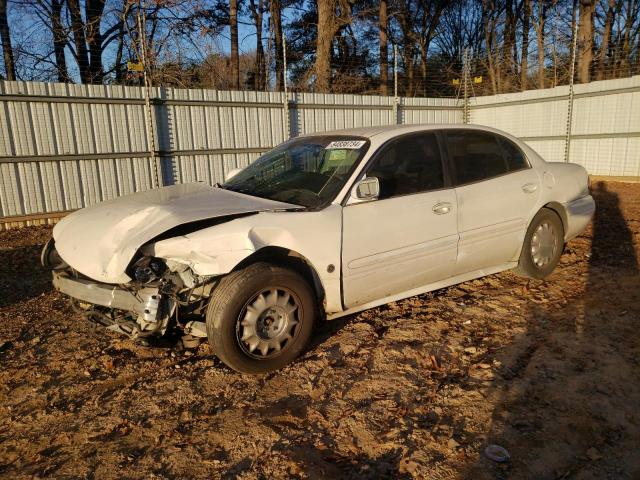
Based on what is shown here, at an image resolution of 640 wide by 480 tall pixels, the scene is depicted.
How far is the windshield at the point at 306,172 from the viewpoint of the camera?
3611mm

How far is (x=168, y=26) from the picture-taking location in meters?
16.9

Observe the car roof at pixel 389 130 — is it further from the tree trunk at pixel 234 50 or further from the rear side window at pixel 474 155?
the tree trunk at pixel 234 50

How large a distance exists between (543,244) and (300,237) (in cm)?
284

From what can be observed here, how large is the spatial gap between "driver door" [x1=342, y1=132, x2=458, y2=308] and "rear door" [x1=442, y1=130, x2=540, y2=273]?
0.52ft

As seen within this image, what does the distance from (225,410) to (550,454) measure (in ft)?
5.81

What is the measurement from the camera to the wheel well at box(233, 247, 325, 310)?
3.25 metres

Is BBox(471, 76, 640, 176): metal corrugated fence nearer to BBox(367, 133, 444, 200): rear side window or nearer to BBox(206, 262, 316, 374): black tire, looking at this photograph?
BBox(367, 133, 444, 200): rear side window

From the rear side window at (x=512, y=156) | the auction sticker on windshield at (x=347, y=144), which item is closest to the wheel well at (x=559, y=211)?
the rear side window at (x=512, y=156)

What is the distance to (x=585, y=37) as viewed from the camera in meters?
17.7

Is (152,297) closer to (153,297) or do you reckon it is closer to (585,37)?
(153,297)

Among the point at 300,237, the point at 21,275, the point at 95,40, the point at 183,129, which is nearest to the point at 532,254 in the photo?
the point at 300,237

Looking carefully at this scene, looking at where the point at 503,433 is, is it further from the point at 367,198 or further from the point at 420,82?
the point at 420,82

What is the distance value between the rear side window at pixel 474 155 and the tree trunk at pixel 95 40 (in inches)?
423

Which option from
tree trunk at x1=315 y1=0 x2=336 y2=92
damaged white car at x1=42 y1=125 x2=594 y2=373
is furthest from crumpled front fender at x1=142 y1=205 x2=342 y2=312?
tree trunk at x1=315 y1=0 x2=336 y2=92
